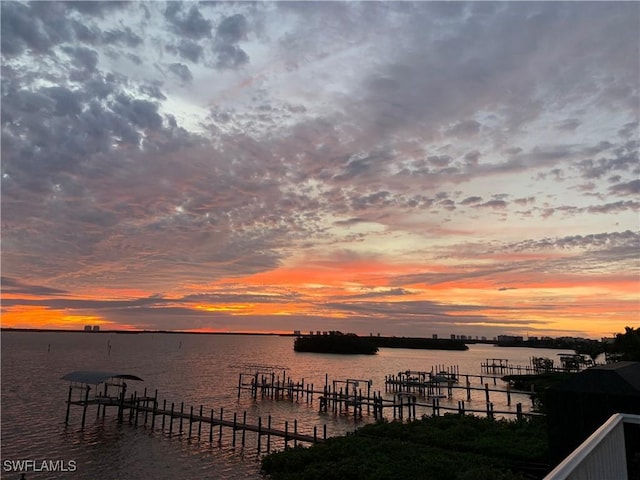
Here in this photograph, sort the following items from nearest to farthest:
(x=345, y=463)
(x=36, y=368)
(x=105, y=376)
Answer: (x=345, y=463) < (x=105, y=376) < (x=36, y=368)

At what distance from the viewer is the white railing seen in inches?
170

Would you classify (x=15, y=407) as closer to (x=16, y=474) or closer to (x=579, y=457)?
(x=16, y=474)

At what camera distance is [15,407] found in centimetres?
5203

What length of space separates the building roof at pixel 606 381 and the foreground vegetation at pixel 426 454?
4.79 meters

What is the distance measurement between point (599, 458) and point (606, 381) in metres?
12.3

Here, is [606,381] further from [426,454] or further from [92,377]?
[92,377]

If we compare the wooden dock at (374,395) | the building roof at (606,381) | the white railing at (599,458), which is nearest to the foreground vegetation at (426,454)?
the building roof at (606,381)

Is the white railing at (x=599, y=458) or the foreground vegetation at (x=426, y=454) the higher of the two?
the white railing at (x=599, y=458)

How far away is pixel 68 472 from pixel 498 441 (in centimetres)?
2728

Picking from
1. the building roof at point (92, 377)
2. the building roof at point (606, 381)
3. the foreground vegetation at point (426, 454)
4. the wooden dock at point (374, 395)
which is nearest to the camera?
the building roof at point (606, 381)

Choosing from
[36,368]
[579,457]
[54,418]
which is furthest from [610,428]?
[36,368]

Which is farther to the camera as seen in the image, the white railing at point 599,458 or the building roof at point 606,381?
the building roof at point 606,381

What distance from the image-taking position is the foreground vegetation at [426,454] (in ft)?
70.2

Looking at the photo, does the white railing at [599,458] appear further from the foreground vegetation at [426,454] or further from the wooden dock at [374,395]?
the wooden dock at [374,395]
